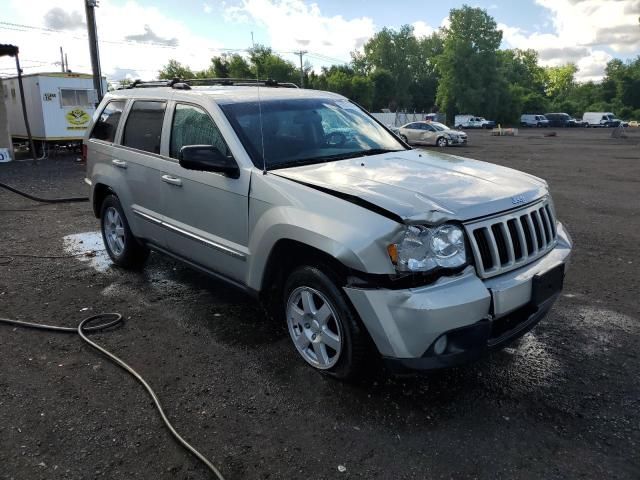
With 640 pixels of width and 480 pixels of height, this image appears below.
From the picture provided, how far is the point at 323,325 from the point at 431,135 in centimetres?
2710

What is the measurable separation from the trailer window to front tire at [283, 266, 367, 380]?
20.6m

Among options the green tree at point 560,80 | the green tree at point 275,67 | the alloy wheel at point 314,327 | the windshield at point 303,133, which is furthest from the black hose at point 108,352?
the green tree at point 560,80

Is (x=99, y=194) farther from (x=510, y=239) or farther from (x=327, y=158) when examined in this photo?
(x=510, y=239)

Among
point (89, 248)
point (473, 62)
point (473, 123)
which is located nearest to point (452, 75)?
point (473, 62)

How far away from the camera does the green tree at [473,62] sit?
75812 millimetres

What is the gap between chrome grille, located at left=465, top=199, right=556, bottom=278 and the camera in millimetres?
2994

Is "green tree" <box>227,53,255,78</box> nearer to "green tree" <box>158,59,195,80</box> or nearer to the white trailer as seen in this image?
"green tree" <box>158,59,195,80</box>

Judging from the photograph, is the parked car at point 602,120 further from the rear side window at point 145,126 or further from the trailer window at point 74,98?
the rear side window at point 145,126

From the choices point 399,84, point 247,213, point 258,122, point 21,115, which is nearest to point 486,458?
point 247,213

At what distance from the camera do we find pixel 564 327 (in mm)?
4301

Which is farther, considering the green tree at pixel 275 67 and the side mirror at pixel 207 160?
the green tree at pixel 275 67

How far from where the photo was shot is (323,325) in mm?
3330

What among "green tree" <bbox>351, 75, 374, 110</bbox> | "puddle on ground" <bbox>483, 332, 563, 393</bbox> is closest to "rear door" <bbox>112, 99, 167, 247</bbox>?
"puddle on ground" <bbox>483, 332, 563, 393</bbox>

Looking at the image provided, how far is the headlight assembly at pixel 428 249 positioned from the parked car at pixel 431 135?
26.5m
